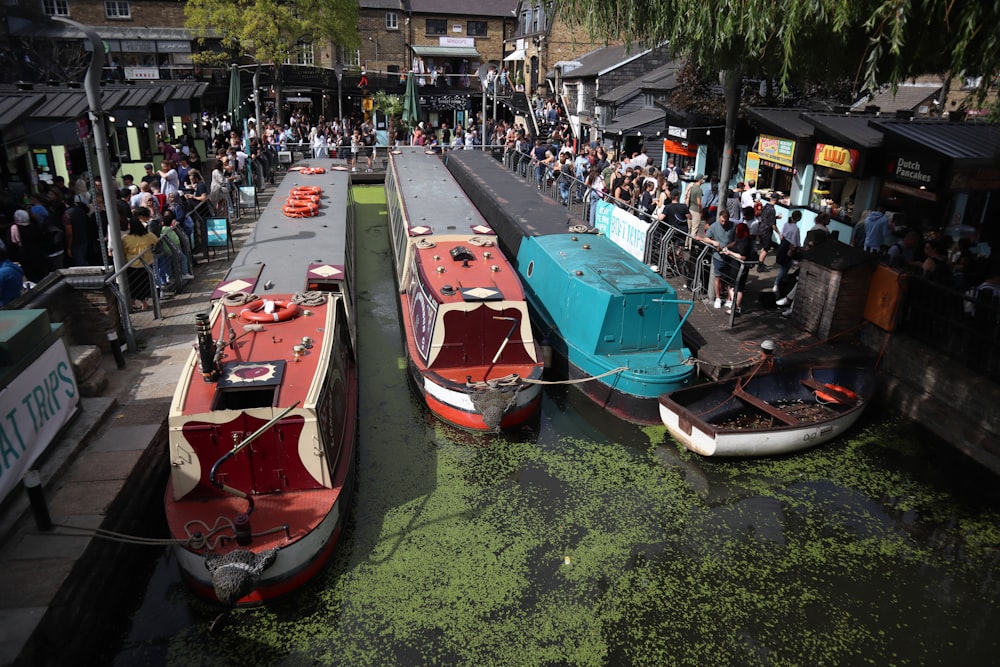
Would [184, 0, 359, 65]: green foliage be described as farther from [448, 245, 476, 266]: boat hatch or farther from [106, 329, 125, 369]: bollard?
[106, 329, 125, 369]: bollard

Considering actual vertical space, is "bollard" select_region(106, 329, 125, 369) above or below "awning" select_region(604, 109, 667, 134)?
below

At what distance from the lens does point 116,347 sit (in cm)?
1123

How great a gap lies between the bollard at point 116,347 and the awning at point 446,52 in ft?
142

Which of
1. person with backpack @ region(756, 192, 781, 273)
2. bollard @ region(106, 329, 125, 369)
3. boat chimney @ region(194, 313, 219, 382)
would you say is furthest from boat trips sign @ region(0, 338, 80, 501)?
person with backpack @ region(756, 192, 781, 273)

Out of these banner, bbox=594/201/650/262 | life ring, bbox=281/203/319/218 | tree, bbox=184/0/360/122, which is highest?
tree, bbox=184/0/360/122

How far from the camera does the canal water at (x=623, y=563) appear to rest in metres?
7.30

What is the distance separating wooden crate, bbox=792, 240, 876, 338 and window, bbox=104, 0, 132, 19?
157ft

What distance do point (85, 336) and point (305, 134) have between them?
92.1ft

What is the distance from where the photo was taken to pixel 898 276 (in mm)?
12398

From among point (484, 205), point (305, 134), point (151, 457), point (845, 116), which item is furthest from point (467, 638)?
point (305, 134)

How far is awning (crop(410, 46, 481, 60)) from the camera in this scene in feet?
163

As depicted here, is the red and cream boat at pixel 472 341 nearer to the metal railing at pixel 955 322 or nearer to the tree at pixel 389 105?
the metal railing at pixel 955 322

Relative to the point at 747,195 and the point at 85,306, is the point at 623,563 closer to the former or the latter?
the point at 85,306

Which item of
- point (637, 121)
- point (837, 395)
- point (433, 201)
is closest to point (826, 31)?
point (837, 395)
